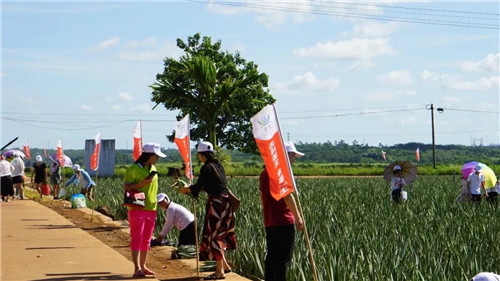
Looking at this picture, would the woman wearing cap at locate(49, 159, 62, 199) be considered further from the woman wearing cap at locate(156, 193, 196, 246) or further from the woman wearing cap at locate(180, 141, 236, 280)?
the woman wearing cap at locate(180, 141, 236, 280)

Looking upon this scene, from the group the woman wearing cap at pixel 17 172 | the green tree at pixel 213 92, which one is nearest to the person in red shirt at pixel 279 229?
the woman wearing cap at pixel 17 172

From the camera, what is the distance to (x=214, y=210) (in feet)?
29.7

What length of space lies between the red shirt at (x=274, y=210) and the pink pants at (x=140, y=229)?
2.39 metres

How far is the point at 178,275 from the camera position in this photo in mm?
9719

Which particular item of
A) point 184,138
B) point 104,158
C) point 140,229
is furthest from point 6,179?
point 104,158

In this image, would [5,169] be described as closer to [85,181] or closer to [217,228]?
[85,181]

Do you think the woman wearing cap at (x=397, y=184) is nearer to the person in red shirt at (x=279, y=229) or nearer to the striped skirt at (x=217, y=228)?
the striped skirt at (x=217, y=228)

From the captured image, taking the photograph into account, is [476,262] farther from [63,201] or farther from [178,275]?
[63,201]

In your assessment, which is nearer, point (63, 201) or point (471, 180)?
point (471, 180)

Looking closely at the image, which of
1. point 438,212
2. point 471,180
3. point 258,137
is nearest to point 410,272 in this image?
point 258,137

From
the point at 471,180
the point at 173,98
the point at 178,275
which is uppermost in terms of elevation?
the point at 173,98

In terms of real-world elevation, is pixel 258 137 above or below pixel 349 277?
above

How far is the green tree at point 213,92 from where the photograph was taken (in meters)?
37.2

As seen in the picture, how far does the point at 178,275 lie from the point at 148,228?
66cm
